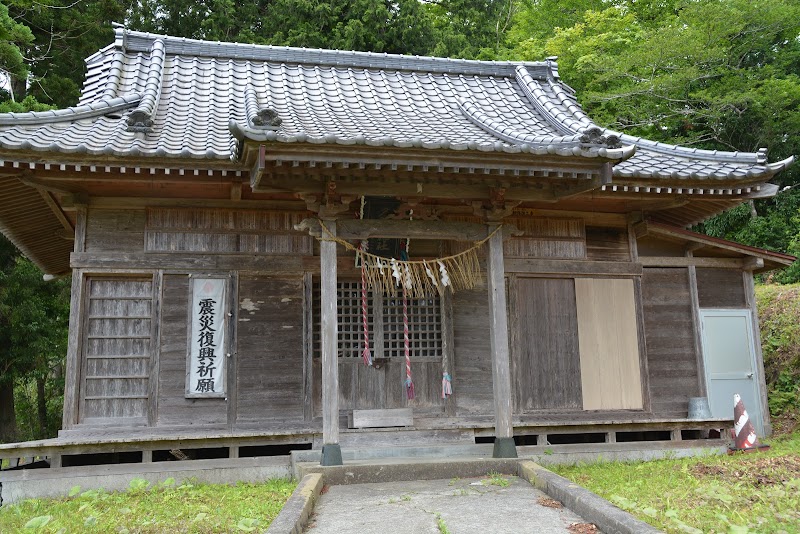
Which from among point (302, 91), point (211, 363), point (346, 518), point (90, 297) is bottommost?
point (346, 518)

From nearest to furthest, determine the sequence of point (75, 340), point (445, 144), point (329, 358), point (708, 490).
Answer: point (708, 490) → point (445, 144) → point (329, 358) → point (75, 340)

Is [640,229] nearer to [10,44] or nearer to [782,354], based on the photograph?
[782,354]

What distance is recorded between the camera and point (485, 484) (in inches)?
265

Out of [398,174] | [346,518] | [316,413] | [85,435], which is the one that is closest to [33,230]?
[85,435]

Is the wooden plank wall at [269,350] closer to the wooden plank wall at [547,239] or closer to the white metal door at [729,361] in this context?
the wooden plank wall at [547,239]

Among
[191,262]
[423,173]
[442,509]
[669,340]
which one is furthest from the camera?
[669,340]

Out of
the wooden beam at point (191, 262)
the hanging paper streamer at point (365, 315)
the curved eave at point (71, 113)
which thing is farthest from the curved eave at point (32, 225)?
the hanging paper streamer at point (365, 315)

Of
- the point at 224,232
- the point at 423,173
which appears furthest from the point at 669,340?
the point at 224,232

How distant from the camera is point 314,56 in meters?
11.9

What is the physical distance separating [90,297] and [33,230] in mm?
2852

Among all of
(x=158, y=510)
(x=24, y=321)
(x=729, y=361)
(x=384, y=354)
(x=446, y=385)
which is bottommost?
(x=158, y=510)

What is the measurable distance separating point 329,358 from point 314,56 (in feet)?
22.1

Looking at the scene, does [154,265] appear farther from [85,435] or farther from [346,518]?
[346,518]

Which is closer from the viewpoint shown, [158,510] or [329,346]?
[158,510]
